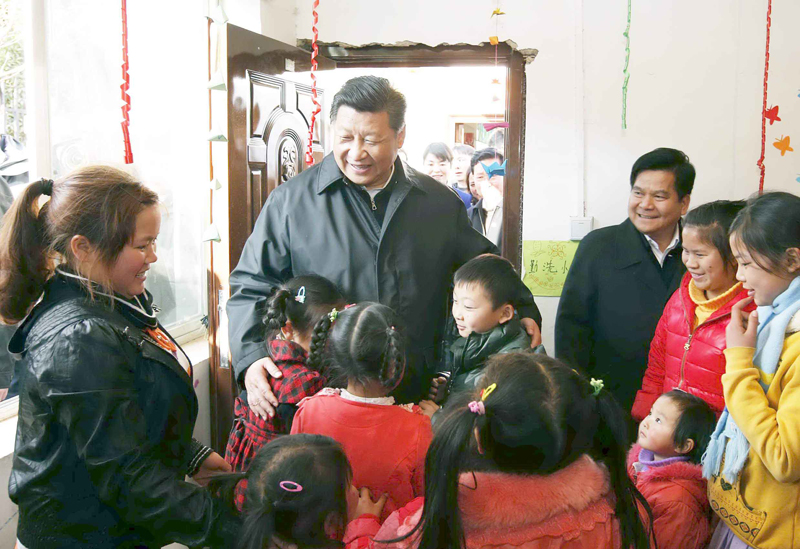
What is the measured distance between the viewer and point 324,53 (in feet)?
10.8

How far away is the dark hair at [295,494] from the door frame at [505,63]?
2252mm

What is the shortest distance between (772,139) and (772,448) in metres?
2.29

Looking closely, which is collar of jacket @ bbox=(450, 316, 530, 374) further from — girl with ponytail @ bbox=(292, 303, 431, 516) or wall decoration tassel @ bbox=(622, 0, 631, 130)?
wall decoration tassel @ bbox=(622, 0, 631, 130)

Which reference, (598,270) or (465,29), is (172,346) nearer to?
(598,270)

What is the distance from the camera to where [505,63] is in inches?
126

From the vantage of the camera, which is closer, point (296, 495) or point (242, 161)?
point (296, 495)

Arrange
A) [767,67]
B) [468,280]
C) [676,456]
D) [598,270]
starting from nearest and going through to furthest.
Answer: [676,456]
[468,280]
[598,270]
[767,67]

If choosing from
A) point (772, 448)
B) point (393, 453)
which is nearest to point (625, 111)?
point (772, 448)

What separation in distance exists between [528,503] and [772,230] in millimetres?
835

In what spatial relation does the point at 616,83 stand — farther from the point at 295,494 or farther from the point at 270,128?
the point at 295,494

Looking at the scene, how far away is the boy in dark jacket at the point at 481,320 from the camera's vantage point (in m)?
1.82

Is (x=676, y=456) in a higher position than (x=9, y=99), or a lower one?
lower

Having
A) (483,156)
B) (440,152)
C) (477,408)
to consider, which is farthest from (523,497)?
(440,152)

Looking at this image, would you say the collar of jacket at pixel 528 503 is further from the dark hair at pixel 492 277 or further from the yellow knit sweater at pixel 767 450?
the dark hair at pixel 492 277
